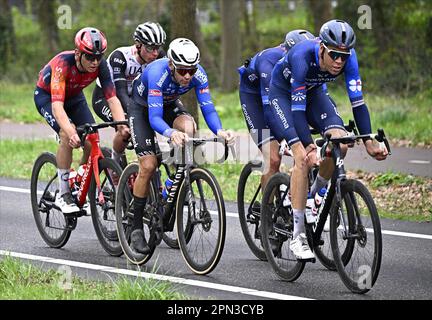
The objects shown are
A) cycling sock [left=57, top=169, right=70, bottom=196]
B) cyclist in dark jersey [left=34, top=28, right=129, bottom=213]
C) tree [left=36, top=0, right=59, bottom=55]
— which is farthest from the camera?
tree [left=36, top=0, right=59, bottom=55]

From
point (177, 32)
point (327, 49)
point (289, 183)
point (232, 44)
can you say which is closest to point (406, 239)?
point (289, 183)

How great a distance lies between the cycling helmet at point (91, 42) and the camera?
34.7 feet

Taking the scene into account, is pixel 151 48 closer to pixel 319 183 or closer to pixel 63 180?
pixel 63 180

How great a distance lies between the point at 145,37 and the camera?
1151cm

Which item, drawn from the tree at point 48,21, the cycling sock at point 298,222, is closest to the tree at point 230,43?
the tree at point 48,21

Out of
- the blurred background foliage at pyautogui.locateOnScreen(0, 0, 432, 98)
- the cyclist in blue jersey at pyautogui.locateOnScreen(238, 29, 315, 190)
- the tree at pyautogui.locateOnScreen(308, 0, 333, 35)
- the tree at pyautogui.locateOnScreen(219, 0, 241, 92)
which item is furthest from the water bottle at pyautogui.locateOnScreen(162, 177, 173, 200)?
the tree at pyautogui.locateOnScreen(308, 0, 333, 35)

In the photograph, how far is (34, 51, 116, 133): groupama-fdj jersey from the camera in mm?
10867

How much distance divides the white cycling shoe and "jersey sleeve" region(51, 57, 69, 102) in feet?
9.25

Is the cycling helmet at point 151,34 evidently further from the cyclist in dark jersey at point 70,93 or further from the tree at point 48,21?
the tree at point 48,21

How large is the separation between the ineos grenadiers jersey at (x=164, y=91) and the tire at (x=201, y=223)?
1.52 ft

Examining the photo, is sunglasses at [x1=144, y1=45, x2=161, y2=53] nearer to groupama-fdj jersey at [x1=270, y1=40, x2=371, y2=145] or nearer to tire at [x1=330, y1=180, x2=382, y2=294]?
groupama-fdj jersey at [x1=270, y1=40, x2=371, y2=145]

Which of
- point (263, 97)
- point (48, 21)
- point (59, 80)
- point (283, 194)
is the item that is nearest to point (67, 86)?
point (59, 80)

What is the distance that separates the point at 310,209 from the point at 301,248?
1.29 feet
